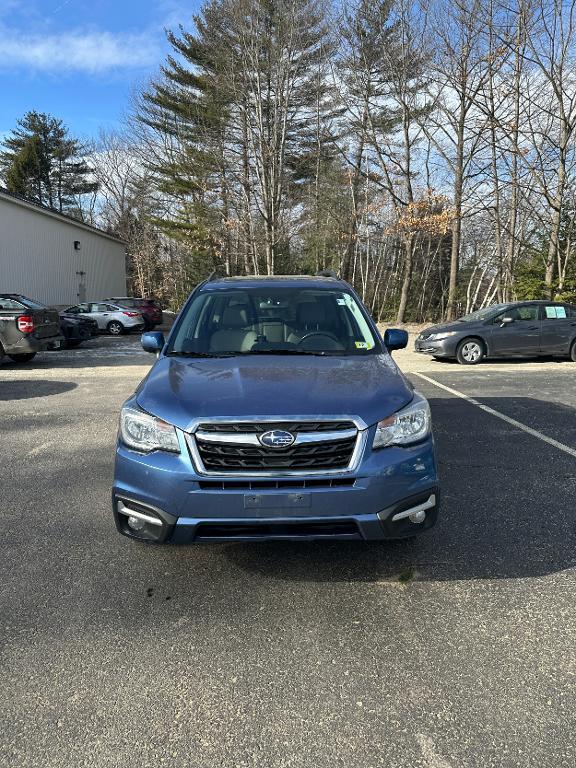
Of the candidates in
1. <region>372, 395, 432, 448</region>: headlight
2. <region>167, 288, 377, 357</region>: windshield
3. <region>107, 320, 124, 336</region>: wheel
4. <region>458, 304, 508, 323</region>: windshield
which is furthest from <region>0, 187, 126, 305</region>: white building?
<region>372, 395, 432, 448</region>: headlight

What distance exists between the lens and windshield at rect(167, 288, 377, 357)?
4156 mm

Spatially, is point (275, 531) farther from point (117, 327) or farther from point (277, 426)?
point (117, 327)

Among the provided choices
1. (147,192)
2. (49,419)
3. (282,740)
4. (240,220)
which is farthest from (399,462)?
(147,192)

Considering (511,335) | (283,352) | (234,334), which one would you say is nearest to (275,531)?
(283,352)

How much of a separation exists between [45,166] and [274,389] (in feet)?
173

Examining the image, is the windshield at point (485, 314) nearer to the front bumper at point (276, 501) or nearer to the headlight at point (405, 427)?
the headlight at point (405, 427)

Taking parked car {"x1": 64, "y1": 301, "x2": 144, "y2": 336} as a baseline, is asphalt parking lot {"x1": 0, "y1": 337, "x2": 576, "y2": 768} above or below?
below

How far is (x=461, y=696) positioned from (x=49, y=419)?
6542 millimetres

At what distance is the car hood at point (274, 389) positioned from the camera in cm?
296

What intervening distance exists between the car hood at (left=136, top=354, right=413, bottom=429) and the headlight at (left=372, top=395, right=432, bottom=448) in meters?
0.04

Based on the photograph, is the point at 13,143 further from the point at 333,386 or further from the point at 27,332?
the point at 333,386

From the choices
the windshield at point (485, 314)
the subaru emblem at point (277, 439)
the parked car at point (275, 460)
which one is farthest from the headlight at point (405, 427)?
the windshield at point (485, 314)

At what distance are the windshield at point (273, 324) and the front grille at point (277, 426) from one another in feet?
3.79

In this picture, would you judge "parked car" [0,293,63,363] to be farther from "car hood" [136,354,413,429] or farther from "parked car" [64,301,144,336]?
"parked car" [64,301,144,336]
